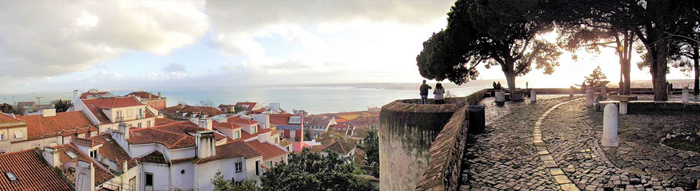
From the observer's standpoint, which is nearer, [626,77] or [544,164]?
[544,164]

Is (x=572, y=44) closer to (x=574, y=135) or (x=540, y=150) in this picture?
(x=574, y=135)

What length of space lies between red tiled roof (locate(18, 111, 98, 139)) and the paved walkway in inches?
1248

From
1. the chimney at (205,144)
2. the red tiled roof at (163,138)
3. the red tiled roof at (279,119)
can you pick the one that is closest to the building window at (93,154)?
the red tiled roof at (163,138)

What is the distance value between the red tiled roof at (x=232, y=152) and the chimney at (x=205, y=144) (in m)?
0.25

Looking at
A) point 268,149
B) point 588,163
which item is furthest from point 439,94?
point 268,149

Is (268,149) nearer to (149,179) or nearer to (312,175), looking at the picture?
(149,179)

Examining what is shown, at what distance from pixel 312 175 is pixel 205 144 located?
6454 millimetres

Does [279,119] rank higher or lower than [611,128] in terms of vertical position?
lower

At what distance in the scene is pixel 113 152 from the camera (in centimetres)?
1814

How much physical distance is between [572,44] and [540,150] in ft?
62.7

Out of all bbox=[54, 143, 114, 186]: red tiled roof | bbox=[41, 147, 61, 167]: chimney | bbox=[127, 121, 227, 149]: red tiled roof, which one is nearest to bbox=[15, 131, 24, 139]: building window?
bbox=[54, 143, 114, 186]: red tiled roof

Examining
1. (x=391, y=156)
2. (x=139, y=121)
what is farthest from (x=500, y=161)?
(x=139, y=121)

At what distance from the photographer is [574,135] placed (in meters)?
7.02

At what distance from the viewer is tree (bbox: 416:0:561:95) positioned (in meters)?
17.4
